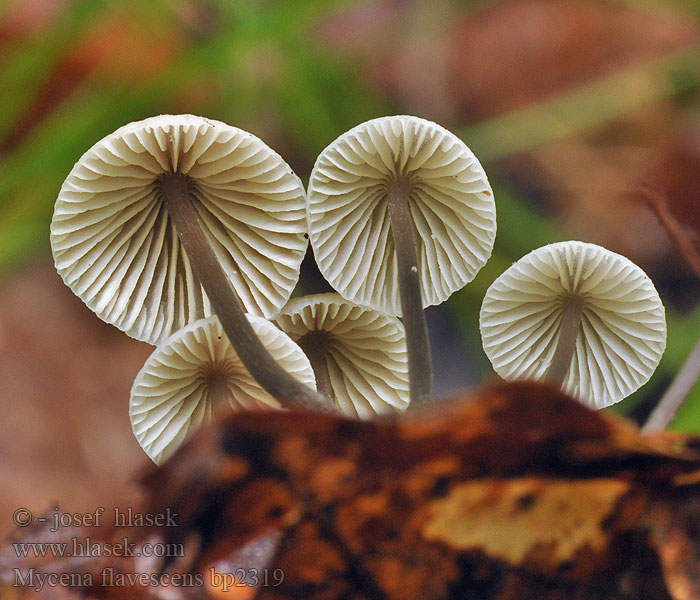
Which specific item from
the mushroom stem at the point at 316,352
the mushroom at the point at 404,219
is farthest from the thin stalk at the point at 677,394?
the mushroom stem at the point at 316,352

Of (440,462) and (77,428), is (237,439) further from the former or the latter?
(77,428)

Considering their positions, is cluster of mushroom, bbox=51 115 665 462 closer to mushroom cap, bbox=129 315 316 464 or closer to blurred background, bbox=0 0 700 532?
mushroom cap, bbox=129 315 316 464

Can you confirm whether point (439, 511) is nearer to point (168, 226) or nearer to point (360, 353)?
point (360, 353)

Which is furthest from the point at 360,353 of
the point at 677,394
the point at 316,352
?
the point at 677,394

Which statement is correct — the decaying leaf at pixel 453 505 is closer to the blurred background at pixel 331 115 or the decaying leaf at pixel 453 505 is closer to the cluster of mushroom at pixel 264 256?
the cluster of mushroom at pixel 264 256

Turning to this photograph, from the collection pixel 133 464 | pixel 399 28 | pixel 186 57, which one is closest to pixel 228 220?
pixel 133 464
